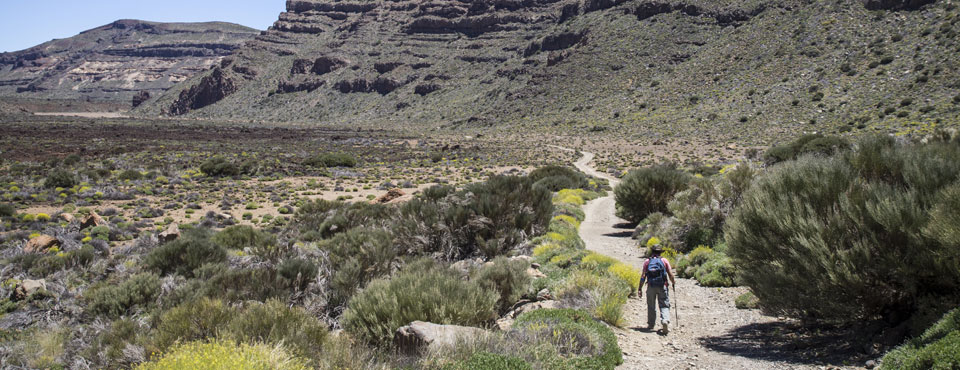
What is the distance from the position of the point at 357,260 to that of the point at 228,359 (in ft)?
16.5

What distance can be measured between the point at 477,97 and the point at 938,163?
3401 inches

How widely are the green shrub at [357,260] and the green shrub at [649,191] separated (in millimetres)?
9167

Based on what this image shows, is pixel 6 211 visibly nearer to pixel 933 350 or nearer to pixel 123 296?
pixel 123 296

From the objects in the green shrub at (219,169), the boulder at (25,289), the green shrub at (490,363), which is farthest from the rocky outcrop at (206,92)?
the green shrub at (490,363)

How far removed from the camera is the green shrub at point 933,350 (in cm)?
349

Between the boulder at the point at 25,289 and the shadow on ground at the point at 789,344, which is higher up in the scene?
the boulder at the point at 25,289

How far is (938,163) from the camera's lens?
5203 millimetres

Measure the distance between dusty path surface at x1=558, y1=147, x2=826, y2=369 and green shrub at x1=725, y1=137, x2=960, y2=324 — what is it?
58 centimetres

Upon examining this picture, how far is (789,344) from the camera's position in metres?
5.34

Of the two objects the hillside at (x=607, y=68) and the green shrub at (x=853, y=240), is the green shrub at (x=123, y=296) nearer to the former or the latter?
the green shrub at (x=853, y=240)

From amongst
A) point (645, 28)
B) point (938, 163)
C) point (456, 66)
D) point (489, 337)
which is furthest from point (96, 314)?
point (456, 66)

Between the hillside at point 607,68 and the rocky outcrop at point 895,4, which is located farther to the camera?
the rocky outcrop at point 895,4

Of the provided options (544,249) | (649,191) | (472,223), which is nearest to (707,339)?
(544,249)

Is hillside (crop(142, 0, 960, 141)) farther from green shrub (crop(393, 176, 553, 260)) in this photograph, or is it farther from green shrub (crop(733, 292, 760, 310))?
green shrub (crop(733, 292, 760, 310))
